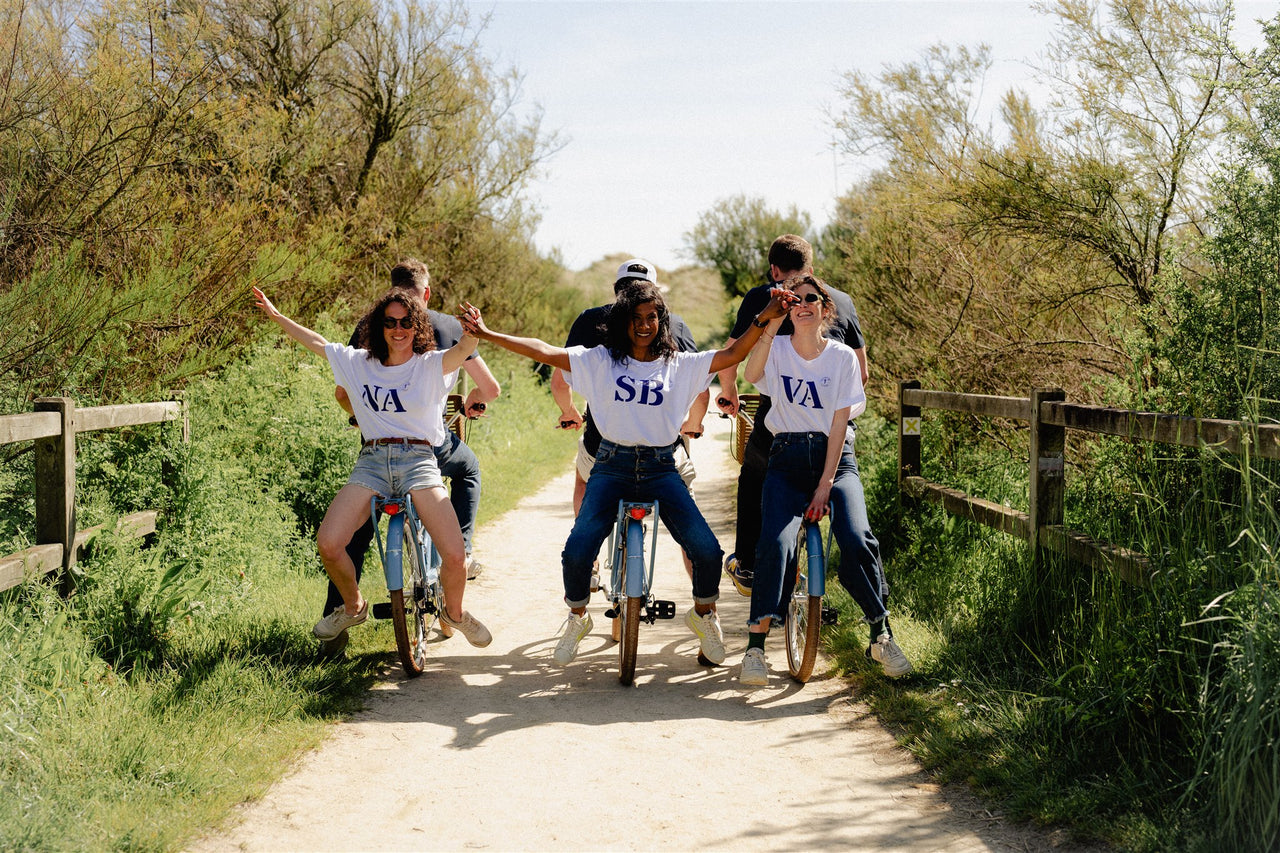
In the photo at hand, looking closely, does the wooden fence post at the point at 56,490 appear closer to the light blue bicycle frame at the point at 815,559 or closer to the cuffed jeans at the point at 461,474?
the cuffed jeans at the point at 461,474

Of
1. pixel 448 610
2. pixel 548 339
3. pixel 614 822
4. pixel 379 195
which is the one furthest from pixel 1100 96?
pixel 548 339

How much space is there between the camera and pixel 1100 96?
29.2 feet

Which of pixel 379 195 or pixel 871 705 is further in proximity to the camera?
pixel 379 195

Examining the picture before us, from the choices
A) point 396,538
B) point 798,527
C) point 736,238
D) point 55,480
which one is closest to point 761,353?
point 798,527

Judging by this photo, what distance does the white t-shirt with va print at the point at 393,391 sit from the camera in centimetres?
598

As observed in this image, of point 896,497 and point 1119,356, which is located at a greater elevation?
point 1119,356

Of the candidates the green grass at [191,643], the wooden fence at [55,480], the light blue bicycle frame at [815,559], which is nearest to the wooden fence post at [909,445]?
the light blue bicycle frame at [815,559]

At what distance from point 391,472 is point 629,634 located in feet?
5.10

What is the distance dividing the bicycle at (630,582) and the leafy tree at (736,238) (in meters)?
51.7

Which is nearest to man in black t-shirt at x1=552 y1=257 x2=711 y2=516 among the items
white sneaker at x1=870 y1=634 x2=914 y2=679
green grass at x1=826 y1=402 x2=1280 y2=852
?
white sneaker at x1=870 y1=634 x2=914 y2=679

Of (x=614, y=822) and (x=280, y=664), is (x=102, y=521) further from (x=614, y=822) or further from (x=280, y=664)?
(x=614, y=822)

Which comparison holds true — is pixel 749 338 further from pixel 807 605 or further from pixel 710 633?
pixel 710 633

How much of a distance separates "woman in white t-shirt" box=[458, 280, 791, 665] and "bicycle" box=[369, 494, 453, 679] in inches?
31.9

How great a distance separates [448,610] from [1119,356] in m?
5.44
